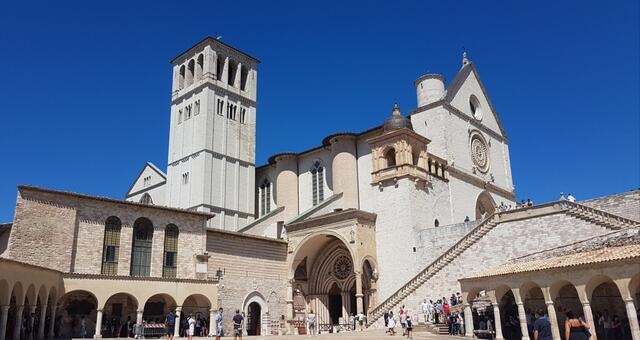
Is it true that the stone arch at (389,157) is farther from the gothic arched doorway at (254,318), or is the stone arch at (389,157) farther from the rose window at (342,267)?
the gothic arched doorway at (254,318)

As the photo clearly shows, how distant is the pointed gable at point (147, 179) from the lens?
4731 centimetres

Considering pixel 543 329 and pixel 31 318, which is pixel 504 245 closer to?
pixel 543 329

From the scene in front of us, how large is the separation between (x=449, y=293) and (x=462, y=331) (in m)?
3.85

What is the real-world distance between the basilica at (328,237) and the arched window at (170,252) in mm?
71

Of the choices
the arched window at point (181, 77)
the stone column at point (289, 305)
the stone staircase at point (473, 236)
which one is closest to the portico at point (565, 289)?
the stone staircase at point (473, 236)

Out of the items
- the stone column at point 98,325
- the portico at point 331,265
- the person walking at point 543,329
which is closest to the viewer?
the person walking at point 543,329

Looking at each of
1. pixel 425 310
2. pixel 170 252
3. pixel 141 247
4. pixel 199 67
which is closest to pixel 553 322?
pixel 425 310

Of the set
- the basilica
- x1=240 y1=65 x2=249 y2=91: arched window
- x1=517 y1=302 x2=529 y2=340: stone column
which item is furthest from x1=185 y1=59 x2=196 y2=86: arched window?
x1=517 y1=302 x2=529 y2=340: stone column

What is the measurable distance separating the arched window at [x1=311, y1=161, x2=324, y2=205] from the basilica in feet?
0.38

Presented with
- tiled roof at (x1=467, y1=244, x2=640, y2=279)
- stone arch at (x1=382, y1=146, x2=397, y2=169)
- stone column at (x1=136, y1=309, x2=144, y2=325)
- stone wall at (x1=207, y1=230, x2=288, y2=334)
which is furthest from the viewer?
stone arch at (x1=382, y1=146, x2=397, y2=169)

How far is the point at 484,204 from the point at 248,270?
1622cm

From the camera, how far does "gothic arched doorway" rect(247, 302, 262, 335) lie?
29.2 metres

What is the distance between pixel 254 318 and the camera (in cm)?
2961

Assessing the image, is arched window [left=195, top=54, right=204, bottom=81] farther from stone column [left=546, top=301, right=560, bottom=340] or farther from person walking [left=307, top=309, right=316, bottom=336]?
stone column [left=546, top=301, right=560, bottom=340]
